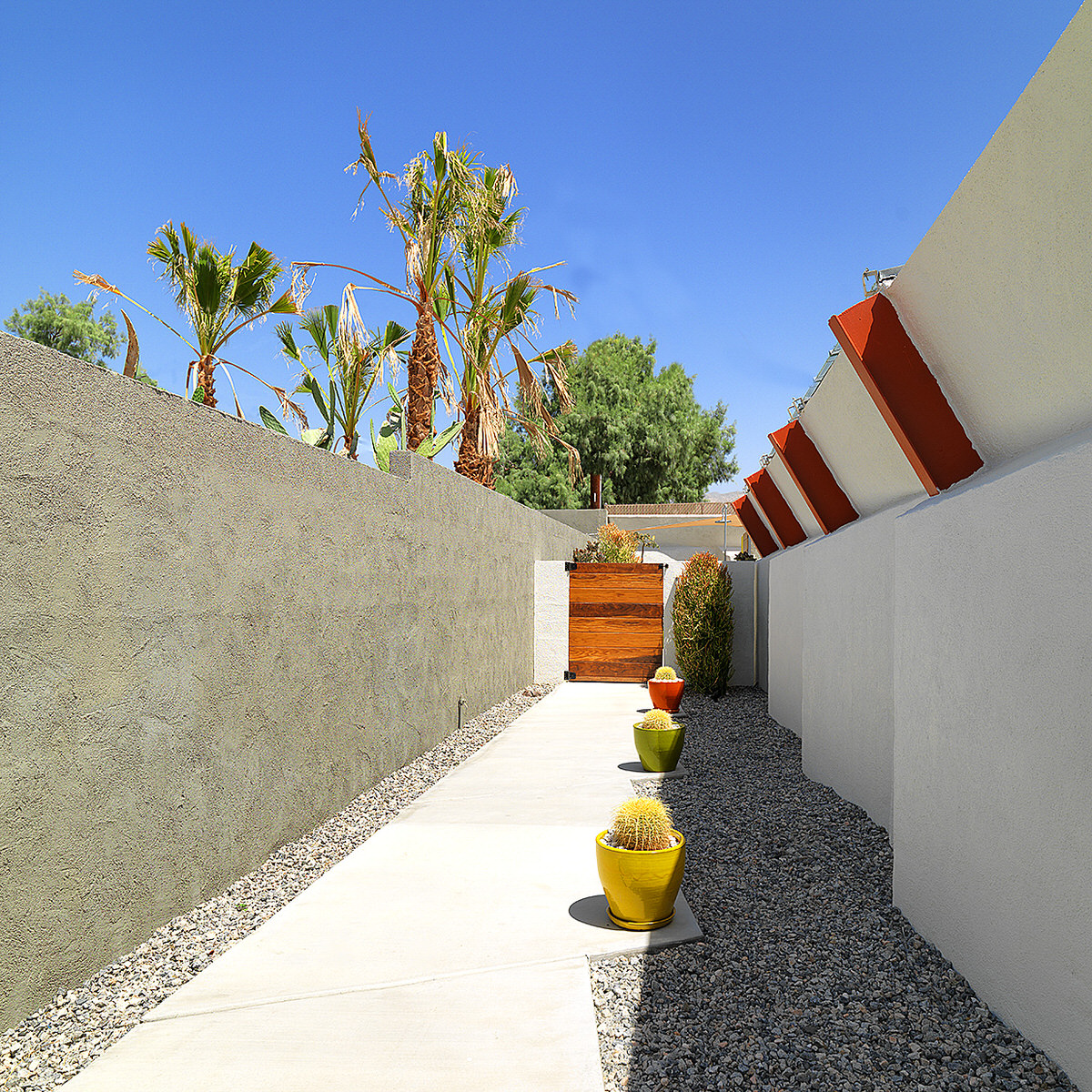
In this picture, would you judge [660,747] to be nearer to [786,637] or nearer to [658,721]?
[658,721]

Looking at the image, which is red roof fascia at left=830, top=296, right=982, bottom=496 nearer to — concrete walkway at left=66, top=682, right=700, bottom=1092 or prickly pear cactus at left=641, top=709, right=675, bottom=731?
concrete walkway at left=66, top=682, right=700, bottom=1092

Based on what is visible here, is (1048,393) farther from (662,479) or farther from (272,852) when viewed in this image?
(662,479)

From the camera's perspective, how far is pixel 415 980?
3.25 m

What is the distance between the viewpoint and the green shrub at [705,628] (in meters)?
12.0

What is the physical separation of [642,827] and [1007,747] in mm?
1614

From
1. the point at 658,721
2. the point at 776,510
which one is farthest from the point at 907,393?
the point at 776,510

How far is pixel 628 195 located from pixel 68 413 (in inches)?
617

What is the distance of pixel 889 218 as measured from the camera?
1325 centimetres

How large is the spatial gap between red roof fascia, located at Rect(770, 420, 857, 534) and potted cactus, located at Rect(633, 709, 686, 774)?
92.0 inches

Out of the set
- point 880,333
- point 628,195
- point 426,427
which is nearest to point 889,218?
point 628,195

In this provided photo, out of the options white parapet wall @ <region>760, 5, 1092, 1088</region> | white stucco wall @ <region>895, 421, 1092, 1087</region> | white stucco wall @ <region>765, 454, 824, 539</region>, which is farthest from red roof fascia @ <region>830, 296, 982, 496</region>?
white stucco wall @ <region>765, 454, 824, 539</region>

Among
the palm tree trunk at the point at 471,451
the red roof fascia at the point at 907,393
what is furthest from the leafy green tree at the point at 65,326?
the red roof fascia at the point at 907,393

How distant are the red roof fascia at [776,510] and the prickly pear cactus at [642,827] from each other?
6.60 m

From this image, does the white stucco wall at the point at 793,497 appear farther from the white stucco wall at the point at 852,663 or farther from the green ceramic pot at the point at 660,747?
the green ceramic pot at the point at 660,747
